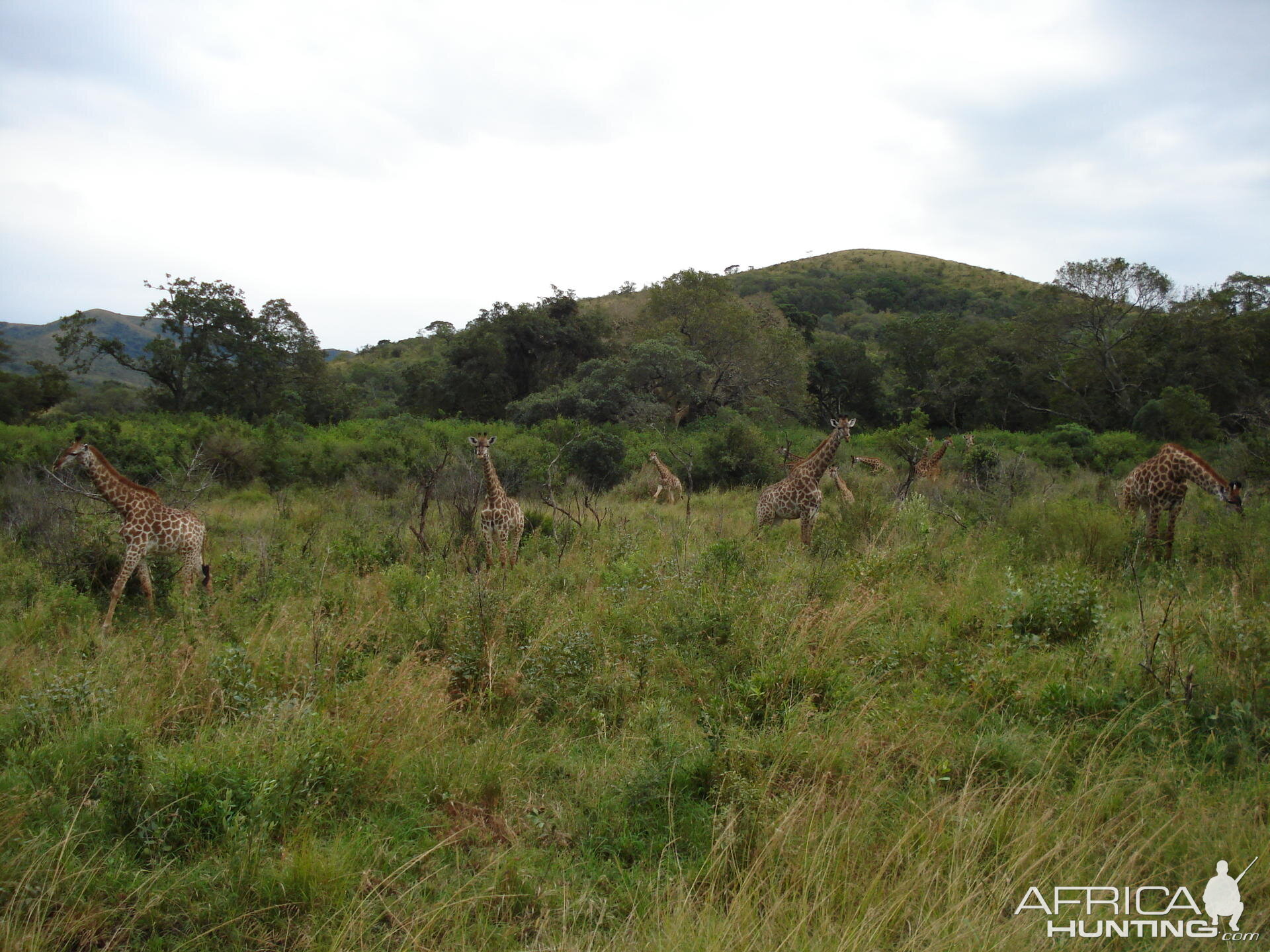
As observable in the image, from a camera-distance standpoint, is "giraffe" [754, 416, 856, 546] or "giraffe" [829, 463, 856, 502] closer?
"giraffe" [754, 416, 856, 546]

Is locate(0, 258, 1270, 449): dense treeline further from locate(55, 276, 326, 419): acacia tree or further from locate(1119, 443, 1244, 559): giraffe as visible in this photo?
locate(1119, 443, 1244, 559): giraffe

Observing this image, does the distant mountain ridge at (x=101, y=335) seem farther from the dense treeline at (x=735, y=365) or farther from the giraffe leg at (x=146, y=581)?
the giraffe leg at (x=146, y=581)

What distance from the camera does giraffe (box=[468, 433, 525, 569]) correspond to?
351 inches

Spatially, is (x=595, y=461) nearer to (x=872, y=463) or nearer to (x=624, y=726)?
(x=872, y=463)

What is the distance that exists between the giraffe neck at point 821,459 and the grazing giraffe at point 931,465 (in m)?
5.62

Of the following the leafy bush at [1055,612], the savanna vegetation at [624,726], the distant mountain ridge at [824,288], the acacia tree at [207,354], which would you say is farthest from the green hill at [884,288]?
the leafy bush at [1055,612]

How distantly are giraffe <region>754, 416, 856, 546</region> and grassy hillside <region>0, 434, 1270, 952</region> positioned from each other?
275 cm

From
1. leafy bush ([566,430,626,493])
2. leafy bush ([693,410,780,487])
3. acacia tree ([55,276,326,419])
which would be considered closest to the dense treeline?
acacia tree ([55,276,326,419])

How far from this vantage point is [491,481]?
31.7 ft

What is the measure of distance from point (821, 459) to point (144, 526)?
8215mm

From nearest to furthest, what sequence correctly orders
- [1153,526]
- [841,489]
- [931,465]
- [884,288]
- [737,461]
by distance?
1. [1153,526]
2. [841,489]
3. [931,465]
4. [737,461]
5. [884,288]

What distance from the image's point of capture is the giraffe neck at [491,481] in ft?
31.5

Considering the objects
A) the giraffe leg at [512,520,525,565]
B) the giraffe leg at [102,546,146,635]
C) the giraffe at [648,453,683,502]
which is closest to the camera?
the giraffe leg at [102,546,146,635]

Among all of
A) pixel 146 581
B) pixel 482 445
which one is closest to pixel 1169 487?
pixel 482 445
